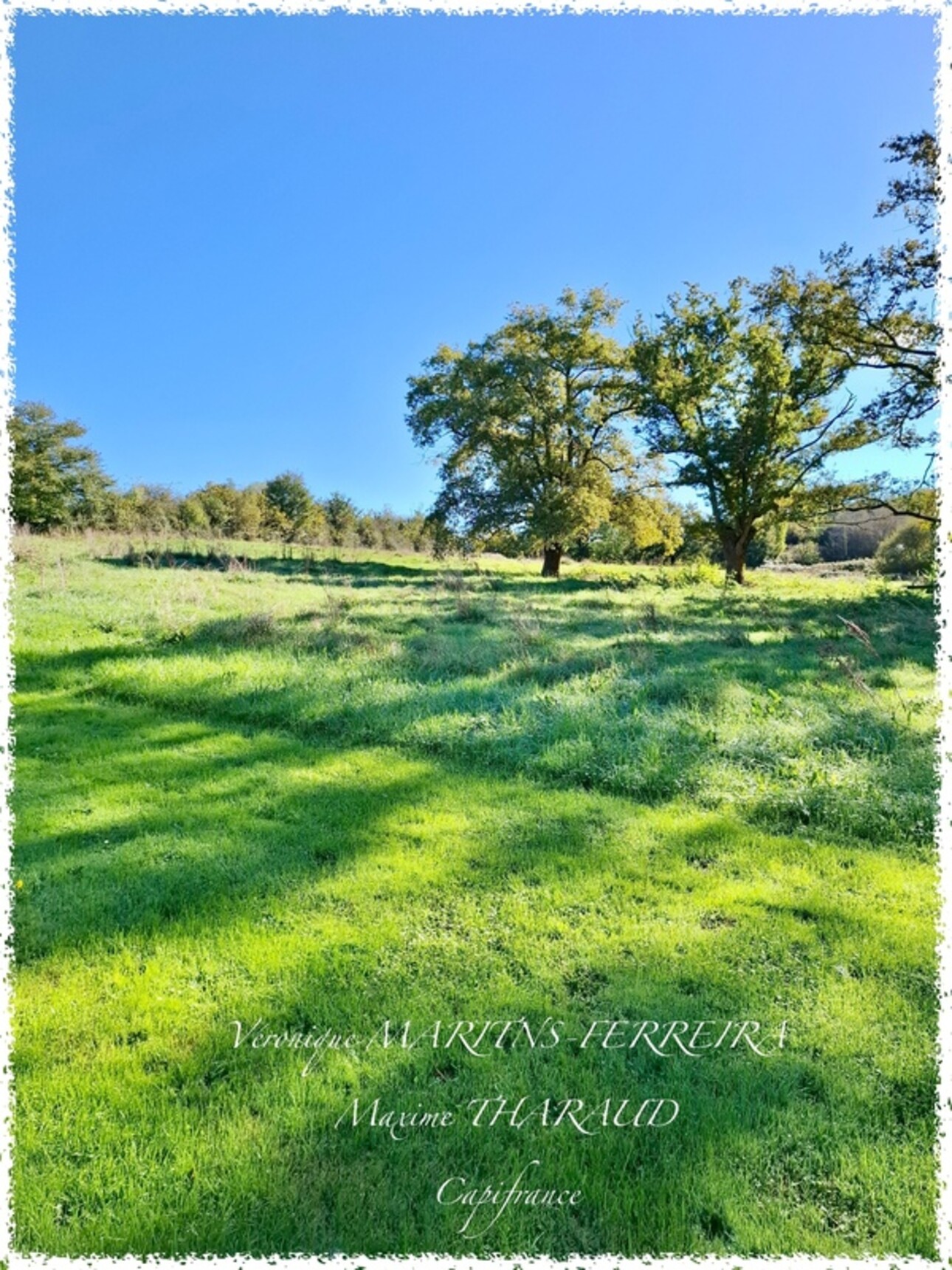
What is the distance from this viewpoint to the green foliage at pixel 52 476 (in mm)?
25109

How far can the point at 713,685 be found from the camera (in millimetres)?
7594

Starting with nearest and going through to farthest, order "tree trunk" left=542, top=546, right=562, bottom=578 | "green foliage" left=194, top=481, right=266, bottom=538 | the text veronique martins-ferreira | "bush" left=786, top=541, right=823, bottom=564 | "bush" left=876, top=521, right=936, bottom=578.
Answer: the text veronique martins-ferreira, "green foliage" left=194, top=481, right=266, bottom=538, "tree trunk" left=542, top=546, right=562, bottom=578, "bush" left=876, top=521, right=936, bottom=578, "bush" left=786, top=541, right=823, bottom=564

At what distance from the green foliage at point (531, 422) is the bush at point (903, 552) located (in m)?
18.2

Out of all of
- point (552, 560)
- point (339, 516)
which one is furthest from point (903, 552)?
point (339, 516)

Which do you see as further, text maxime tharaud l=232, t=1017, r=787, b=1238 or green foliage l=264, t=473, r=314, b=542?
green foliage l=264, t=473, r=314, b=542

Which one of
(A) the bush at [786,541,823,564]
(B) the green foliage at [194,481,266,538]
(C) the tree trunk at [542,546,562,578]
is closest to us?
(B) the green foliage at [194,481,266,538]

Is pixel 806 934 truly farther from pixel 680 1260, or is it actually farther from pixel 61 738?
pixel 61 738

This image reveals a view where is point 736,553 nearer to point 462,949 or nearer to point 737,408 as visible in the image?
point 737,408

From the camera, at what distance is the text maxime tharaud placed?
2.00m

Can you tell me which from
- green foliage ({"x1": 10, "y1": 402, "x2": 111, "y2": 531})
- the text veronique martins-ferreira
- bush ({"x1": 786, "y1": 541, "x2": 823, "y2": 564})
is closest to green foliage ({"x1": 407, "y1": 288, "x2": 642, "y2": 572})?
green foliage ({"x1": 10, "y1": 402, "x2": 111, "y2": 531})

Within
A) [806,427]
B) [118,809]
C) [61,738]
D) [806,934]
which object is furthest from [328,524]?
[806,934]

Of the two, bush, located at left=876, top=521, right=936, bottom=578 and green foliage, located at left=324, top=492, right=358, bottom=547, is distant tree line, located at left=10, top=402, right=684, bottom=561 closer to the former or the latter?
green foliage, located at left=324, top=492, right=358, bottom=547

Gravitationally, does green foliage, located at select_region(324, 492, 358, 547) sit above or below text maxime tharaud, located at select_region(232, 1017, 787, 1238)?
above

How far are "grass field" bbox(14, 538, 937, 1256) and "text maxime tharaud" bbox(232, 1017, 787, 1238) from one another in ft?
0.10
